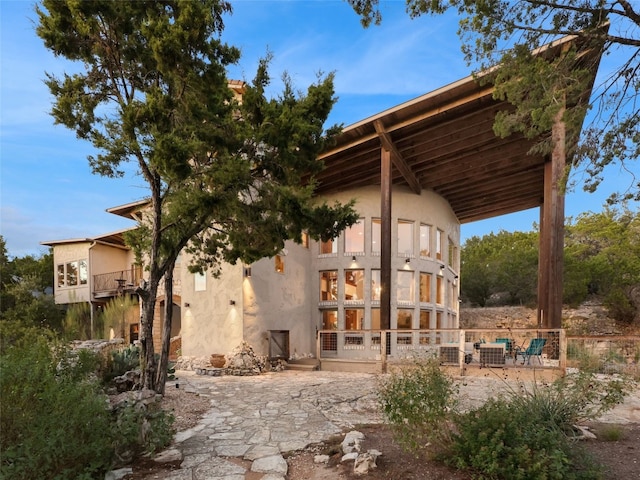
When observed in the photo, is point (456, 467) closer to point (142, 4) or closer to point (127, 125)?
point (127, 125)

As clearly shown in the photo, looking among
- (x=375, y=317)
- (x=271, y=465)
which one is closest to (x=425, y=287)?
(x=375, y=317)

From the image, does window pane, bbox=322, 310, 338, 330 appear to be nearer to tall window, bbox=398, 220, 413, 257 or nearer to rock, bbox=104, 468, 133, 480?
tall window, bbox=398, 220, 413, 257

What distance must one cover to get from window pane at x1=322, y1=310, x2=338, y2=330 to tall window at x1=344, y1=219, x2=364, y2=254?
2.56 meters

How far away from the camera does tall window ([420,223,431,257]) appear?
17.4 metres

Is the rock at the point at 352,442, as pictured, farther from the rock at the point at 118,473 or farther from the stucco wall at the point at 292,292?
the stucco wall at the point at 292,292

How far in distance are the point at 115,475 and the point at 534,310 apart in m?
27.0

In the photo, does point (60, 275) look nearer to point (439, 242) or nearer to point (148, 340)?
point (148, 340)

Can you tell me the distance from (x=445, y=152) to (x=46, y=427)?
1356 centimetres

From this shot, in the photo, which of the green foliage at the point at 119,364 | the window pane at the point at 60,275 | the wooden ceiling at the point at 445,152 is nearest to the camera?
the green foliage at the point at 119,364

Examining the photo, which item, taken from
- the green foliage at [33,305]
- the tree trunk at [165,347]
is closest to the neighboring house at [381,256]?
the green foliage at [33,305]

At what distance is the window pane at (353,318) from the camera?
16.3 meters

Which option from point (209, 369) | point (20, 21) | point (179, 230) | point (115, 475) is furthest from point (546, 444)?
point (209, 369)

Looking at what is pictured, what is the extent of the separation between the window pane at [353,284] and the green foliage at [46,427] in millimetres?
12824

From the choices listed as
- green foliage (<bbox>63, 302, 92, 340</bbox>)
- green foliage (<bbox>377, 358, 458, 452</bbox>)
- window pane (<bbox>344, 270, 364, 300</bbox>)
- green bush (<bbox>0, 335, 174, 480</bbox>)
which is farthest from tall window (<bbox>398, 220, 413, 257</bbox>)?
green bush (<bbox>0, 335, 174, 480</bbox>)
